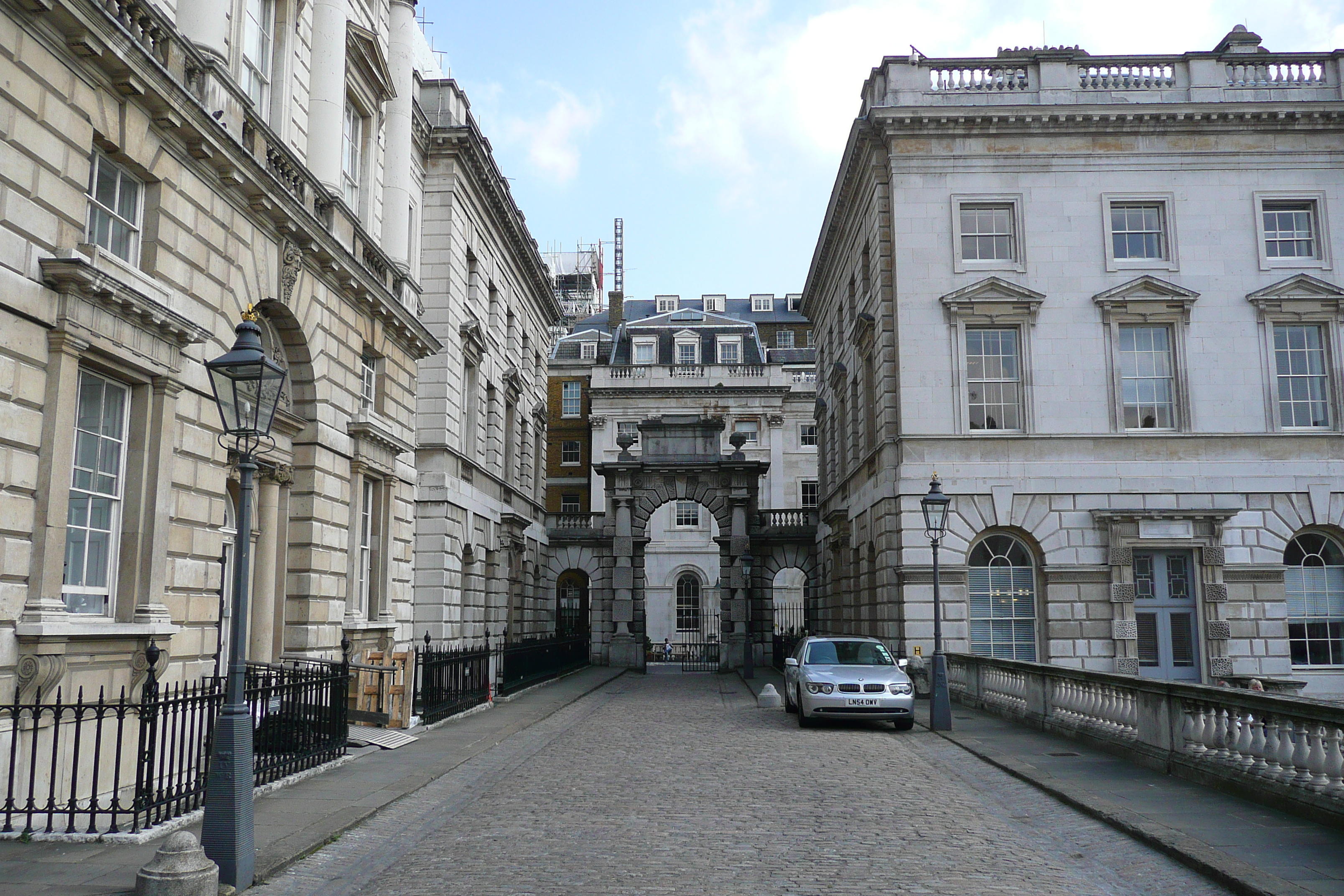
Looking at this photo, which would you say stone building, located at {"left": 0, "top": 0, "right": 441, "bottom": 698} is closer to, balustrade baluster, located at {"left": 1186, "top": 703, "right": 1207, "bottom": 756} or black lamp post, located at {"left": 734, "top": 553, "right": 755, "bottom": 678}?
balustrade baluster, located at {"left": 1186, "top": 703, "right": 1207, "bottom": 756}

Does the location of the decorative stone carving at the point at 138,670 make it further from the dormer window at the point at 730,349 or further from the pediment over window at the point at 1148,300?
the dormer window at the point at 730,349

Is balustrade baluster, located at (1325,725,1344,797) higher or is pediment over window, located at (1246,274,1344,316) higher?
pediment over window, located at (1246,274,1344,316)

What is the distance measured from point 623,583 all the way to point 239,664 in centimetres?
3123

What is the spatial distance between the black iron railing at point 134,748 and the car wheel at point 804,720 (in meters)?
8.28

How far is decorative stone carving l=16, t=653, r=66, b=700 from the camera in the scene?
9148mm

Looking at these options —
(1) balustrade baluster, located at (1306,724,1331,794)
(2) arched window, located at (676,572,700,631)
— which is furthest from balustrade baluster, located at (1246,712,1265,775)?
(2) arched window, located at (676,572,700,631)

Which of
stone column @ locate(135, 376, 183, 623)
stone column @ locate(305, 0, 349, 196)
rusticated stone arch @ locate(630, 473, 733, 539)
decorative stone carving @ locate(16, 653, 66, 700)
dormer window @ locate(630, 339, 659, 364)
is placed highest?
dormer window @ locate(630, 339, 659, 364)

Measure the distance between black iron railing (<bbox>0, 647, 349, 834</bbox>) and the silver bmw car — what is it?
8.26 m

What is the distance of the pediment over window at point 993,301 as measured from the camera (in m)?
24.8

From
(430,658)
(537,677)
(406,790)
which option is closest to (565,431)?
(537,677)

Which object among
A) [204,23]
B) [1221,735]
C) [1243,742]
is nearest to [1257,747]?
[1243,742]

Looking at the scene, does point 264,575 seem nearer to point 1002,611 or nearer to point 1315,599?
point 1002,611

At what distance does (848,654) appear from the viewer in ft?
63.6

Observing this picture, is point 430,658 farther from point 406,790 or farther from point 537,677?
point 537,677
